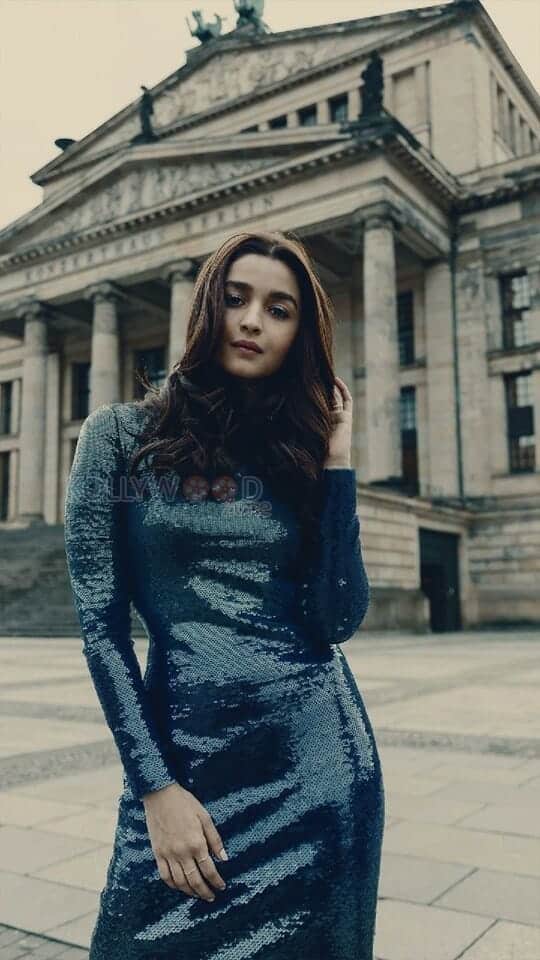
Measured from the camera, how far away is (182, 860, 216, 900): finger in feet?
5.57

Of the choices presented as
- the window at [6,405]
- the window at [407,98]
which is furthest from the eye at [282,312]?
the window at [6,405]

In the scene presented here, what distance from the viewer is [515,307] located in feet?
115

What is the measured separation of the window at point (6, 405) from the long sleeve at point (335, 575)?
5108cm

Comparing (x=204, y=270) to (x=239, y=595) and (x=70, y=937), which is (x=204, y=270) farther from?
(x=70, y=937)

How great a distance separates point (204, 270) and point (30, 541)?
31838 millimetres

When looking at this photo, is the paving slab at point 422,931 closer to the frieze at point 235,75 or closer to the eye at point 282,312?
the eye at point 282,312

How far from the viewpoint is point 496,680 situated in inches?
503

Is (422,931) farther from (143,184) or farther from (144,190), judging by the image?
(143,184)

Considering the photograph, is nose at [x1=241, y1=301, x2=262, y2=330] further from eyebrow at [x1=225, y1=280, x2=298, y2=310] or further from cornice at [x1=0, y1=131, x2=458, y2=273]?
cornice at [x1=0, y1=131, x2=458, y2=273]

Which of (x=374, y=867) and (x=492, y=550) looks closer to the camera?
(x=374, y=867)

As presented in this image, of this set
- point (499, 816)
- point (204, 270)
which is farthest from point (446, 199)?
point (204, 270)

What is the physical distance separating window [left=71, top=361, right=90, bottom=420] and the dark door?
79.6 ft

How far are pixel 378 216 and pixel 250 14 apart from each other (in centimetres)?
2761

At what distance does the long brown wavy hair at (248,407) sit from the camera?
6.49 feet
